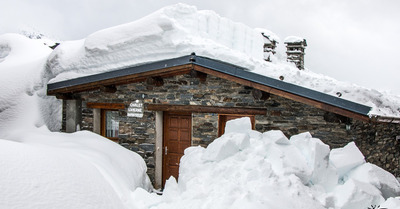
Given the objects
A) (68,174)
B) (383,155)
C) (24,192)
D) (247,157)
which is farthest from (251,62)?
(24,192)

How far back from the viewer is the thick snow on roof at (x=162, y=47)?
7.01 m

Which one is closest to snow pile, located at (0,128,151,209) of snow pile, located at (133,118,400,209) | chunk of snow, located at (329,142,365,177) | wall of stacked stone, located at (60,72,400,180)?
snow pile, located at (133,118,400,209)

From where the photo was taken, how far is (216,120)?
628 centimetres

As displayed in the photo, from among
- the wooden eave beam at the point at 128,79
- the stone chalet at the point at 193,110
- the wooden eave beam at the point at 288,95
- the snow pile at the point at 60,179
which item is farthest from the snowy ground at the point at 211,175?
the wooden eave beam at the point at 128,79

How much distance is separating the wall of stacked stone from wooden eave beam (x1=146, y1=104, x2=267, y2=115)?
95 millimetres

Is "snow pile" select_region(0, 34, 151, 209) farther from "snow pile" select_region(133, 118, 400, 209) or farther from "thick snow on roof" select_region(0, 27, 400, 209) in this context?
"snow pile" select_region(133, 118, 400, 209)

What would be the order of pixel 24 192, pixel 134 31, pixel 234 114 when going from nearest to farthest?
pixel 24 192, pixel 234 114, pixel 134 31

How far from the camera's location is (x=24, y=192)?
2.77 metres

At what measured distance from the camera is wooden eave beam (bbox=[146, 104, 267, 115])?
5.95 metres

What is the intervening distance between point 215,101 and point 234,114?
55 centimetres

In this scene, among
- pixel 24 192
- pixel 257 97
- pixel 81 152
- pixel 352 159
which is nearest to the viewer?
pixel 24 192

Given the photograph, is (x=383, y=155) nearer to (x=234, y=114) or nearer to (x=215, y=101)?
(x=234, y=114)

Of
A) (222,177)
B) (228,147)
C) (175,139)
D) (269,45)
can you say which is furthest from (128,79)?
(269,45)

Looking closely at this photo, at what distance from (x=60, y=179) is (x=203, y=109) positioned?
3.60 metres
